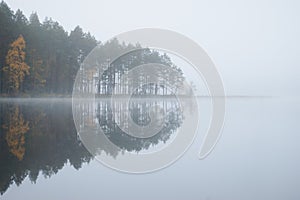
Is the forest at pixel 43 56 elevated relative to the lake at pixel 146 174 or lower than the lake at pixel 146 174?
elevated

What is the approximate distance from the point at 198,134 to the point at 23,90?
1291 inches

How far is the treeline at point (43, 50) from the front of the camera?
36.6 m

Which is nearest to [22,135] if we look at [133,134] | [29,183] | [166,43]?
[133,134]

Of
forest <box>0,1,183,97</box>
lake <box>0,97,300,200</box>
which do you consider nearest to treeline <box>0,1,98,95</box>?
forest <box>0,1,183,97</box>

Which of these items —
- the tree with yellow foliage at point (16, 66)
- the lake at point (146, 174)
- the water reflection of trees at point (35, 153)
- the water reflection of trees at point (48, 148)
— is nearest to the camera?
the lake at point (146, 174)

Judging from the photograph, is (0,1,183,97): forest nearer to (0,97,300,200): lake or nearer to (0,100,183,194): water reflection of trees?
(0,100,183,194): water reflection of trees

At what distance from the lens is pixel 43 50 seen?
43812 mm

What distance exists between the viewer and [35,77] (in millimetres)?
38938

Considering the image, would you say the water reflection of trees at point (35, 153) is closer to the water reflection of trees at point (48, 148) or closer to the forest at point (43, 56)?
the water reflection of trees at point (48, 148)

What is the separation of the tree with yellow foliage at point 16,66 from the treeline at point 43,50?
0.29 metres

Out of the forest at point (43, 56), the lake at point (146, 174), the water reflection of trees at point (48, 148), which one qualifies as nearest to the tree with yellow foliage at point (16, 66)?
the forest at point (43, 56)

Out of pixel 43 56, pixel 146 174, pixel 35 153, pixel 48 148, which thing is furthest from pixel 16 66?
pixel 146 174

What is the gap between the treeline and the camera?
36.6 meters

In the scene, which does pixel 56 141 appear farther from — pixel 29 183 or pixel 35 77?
pixel 35 77
